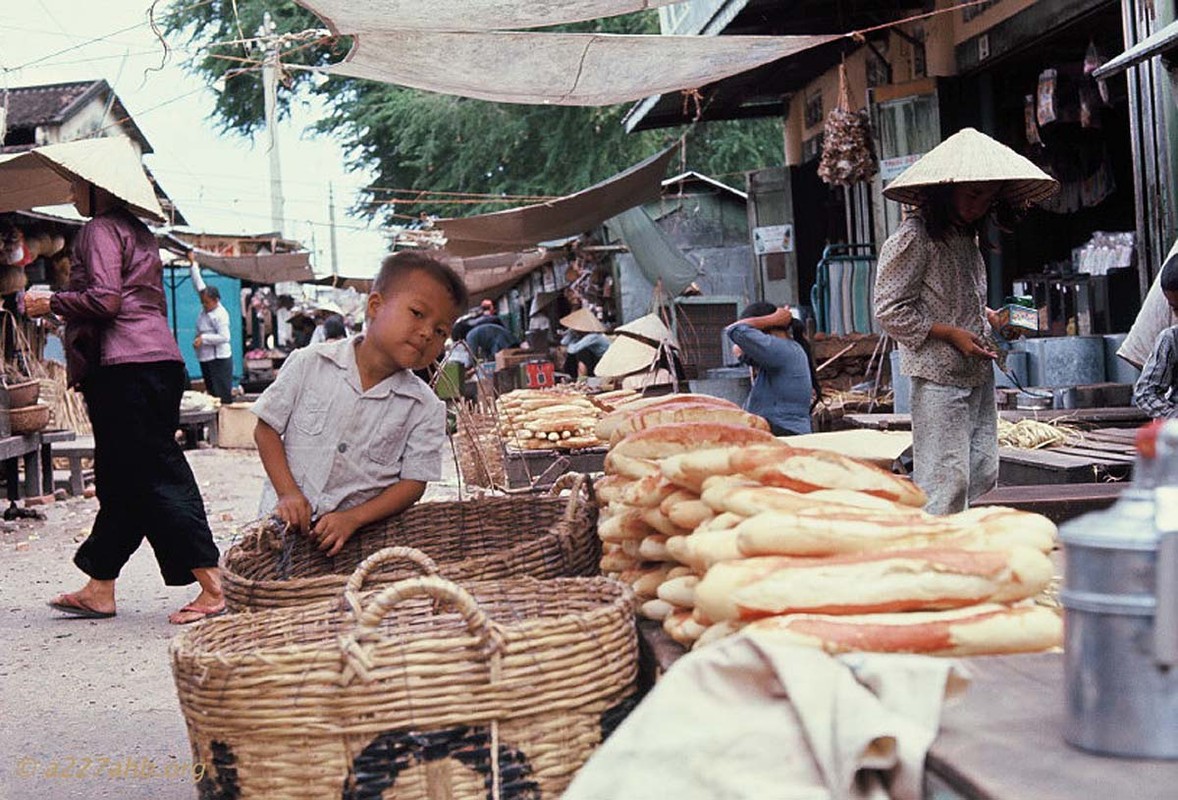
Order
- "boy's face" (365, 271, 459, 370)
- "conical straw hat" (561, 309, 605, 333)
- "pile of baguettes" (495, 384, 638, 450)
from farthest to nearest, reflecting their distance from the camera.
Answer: "conical straw hat" (561, 309, 605, 333), "pile of baguettes" (495, 384, 638, 450), "boy's face" (365, 271, 459, 370)

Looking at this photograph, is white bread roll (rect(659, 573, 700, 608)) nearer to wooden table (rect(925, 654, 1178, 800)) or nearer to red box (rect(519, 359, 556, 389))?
wooden table (rect(925, 654, 1178, 800))

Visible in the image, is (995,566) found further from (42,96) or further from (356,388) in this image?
(42,96)

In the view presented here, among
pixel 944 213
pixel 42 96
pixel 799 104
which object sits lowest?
pixel 944 213

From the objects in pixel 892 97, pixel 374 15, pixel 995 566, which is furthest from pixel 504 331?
pixel 995 566

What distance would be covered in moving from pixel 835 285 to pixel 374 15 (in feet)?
25.5

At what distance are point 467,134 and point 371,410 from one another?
2531 centimetres

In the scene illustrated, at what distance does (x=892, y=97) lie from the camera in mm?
12109

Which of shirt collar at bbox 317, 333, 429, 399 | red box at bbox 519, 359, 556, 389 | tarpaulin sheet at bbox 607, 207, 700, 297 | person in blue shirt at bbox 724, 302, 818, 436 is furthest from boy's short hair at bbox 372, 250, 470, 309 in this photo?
tarpaulin sheet at bbox 607, 207, 700, 297

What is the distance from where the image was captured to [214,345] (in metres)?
18.9

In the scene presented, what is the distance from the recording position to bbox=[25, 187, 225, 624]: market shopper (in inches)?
246

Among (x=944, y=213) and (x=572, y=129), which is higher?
(x=572, y=129)

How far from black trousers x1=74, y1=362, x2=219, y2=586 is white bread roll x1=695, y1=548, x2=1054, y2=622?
16.1 feet

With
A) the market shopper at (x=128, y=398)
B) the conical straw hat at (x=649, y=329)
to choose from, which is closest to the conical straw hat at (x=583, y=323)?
the conical straw hat at (x=649, y=329)

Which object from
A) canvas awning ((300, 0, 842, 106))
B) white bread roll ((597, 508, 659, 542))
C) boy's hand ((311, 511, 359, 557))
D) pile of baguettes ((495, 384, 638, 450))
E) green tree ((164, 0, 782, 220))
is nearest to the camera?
white bread roll ((597, 508, 659, 542))
